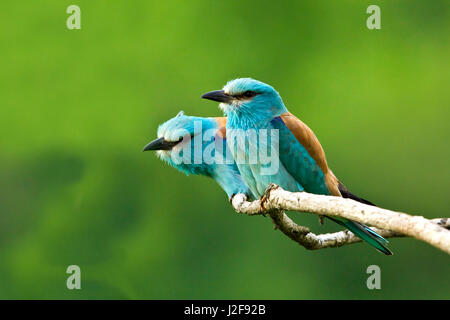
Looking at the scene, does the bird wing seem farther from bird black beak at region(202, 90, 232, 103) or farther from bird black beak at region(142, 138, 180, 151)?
bird black beak at region(142, 138, 180, 151)

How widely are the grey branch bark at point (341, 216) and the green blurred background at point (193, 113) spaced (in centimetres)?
260

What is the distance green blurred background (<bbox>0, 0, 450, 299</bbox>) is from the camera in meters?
6.21

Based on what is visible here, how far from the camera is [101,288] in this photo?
628cm

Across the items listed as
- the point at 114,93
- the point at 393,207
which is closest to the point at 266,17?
the point at 114,93

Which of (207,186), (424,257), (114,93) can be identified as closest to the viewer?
(424,257)

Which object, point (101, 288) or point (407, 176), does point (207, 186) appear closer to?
point (101, 288)

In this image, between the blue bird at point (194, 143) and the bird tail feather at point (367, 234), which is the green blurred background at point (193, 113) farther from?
the bird tail feather at point (367, 234)

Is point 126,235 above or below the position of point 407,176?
below

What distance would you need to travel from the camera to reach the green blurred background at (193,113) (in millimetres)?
6207

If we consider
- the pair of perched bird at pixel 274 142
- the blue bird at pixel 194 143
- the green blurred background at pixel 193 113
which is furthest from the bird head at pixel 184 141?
the green blurred background at pixel 193 113

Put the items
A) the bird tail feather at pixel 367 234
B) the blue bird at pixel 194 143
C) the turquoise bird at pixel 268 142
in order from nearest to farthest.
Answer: the bird tail feather at pixel 367 234 < the turquoise bird at pixel 268 142 < the blue bird at pixel 194 143

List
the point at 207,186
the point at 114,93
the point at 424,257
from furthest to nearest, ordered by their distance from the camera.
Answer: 1. the point at 114,93
2. the point at 207,186
3. the point at 424,257

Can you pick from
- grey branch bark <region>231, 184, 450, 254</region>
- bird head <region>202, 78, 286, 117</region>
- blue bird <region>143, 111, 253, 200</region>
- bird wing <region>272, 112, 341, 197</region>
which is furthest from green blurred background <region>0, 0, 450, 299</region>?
grey branch bark <region>231, 184, 450, 254</region>

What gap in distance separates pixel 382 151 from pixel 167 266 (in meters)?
2.25
